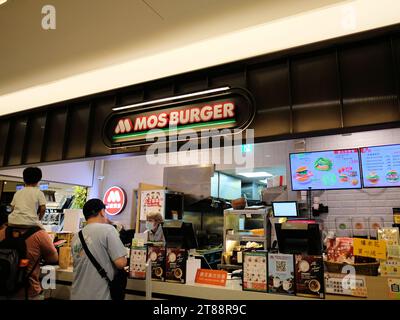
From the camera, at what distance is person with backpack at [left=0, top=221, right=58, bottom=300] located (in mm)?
2727

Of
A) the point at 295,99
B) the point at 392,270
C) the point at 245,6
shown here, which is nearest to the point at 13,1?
the point at 245,6

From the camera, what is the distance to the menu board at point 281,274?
256 cm

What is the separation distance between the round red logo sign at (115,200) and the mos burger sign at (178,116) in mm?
5232

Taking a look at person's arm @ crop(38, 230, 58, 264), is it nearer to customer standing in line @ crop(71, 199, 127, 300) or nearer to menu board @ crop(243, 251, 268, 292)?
customer standing in line @ crop(71, 199, 127, 300)

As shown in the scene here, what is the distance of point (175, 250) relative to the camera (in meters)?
3.06

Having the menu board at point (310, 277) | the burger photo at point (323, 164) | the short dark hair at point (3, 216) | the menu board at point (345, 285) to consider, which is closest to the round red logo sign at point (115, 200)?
the short dark hair at point (3, 216)

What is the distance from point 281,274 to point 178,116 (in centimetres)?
203

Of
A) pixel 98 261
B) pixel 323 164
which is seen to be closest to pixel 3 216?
pixel 98 261

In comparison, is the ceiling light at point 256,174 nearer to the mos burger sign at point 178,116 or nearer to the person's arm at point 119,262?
the mos burger sign at point 178,116

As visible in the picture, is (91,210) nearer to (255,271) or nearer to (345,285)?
(255,271)

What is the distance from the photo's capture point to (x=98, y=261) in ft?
9.11

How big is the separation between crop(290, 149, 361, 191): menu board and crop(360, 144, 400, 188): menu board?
0.11 m
